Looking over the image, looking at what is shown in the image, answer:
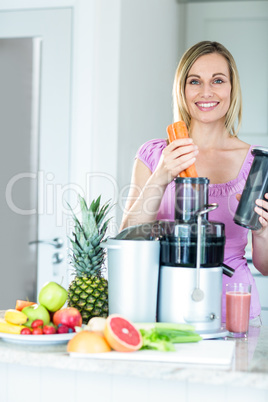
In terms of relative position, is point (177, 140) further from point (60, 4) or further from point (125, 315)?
point (60, 4)

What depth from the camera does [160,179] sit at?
59.9 inches

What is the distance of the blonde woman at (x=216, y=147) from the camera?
70.2 inches

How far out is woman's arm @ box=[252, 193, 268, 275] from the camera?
4.66 ft

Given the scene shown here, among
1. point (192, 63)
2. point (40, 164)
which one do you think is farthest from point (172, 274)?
point (40, 164)

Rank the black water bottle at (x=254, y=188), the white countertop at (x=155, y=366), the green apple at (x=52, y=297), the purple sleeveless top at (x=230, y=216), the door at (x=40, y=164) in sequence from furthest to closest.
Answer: the door at (x=40, y=164) → the purple sleeveless top at (x=230, y=216) → the black water bottle at (x=254, y=188) → the green apple at (x=52, y=297) → the white countertop at (x=155, y=366)

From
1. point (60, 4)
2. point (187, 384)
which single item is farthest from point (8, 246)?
point (187, 384)

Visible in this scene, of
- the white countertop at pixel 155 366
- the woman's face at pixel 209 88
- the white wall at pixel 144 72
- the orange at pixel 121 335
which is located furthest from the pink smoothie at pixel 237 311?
the white wall at pixel 144 72

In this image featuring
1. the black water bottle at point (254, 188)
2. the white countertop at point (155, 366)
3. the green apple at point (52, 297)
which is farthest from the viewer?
the black water bottle at point (254, 188)

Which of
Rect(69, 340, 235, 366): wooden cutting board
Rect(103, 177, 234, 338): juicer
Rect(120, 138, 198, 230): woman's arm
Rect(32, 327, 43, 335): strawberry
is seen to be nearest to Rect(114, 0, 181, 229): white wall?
Rect(120, 138, 198, 230): woman's arm

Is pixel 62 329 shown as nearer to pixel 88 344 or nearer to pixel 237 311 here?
pixel 88 344

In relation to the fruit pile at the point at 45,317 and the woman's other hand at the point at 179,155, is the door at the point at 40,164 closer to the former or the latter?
the woman's other hand at the point at 179,155

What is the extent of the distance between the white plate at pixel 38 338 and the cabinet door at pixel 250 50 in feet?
8.52

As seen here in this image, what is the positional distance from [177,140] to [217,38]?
241 centimetres

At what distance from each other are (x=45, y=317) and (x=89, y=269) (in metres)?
0.20
